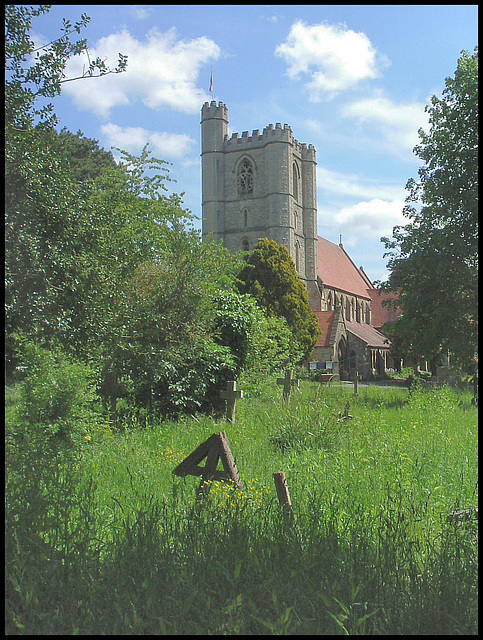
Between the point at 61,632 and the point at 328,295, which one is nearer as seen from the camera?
the point at 61,632

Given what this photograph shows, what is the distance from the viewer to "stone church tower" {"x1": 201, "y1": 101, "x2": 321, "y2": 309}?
47.7 meters

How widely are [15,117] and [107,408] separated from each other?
6.14 metres

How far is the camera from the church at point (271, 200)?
47.3m

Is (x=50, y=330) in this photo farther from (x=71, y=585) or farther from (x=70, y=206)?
(x=71, y=585)

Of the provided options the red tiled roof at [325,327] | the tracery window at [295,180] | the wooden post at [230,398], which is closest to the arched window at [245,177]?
the tracery window at [295,180]

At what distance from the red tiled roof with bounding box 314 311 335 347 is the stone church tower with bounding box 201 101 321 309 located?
4.15 metres

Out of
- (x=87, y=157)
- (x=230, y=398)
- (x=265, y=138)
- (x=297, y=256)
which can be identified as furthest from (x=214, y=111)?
(x=230, y=398)

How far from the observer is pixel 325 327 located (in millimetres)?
42562

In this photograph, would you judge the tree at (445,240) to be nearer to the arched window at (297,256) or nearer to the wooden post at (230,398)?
the wooden post at (230,398)

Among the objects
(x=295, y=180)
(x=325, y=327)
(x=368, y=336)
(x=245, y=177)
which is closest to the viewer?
(x=325, y=327)

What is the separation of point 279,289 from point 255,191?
56.7 ft

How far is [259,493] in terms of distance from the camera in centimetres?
464

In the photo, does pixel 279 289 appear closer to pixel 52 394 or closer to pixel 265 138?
pixel 265 138

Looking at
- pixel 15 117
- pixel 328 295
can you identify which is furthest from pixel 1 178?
pixel 328 295
